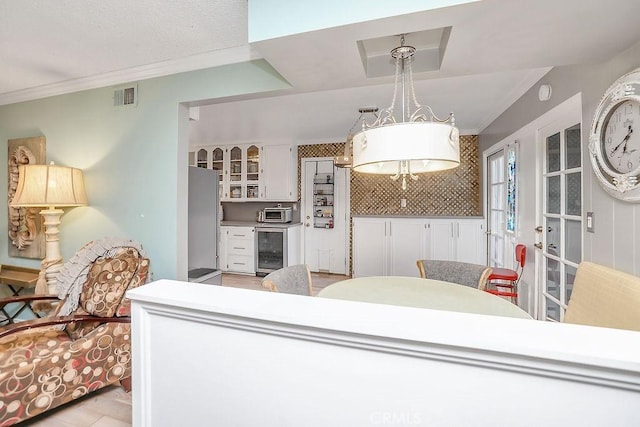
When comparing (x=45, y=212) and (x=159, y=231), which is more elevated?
(x=45, y=212)

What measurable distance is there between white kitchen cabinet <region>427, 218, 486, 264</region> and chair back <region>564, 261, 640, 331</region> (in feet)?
8.29

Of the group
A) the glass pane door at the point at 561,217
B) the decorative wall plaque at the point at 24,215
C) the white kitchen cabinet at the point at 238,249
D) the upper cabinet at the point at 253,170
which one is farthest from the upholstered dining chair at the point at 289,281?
the upper cabinet at the point at 253,170

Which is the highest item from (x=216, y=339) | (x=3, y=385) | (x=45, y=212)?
(x=45, y=212)

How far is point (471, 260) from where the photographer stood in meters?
3.97

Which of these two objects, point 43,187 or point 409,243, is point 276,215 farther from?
point 43,187

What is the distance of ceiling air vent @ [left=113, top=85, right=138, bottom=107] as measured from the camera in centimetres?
231

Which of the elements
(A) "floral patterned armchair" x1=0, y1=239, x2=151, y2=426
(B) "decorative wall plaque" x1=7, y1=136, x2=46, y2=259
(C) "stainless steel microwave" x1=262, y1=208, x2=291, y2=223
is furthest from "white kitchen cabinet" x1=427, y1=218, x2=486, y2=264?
(B) "decorative wall plaque" x1=7, y1=136, x2=46, y2=259

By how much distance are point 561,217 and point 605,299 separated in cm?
103

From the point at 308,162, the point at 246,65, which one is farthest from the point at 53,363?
the point at 308,162

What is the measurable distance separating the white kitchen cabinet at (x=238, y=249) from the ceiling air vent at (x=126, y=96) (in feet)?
9.18

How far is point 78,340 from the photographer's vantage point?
1.70 metres

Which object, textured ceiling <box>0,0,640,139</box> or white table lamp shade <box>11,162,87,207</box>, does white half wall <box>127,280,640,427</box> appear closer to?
textured ceiling <box>0,0,640,139</box>

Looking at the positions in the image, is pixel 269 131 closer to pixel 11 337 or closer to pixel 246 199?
pixel 246 199

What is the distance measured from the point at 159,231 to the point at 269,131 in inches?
103
